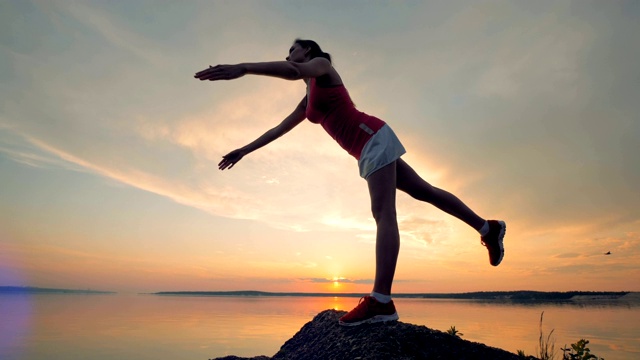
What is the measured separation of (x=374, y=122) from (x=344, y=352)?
1860mm

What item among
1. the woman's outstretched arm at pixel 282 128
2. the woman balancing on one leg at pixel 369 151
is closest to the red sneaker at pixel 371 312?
the woman balancing on one leg at pixel 369 151

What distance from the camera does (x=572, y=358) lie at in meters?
4.46

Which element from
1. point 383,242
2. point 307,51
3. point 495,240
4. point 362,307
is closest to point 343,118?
point 307,51

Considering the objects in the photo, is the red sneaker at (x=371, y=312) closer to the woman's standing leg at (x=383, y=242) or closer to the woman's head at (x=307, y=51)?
the woman's standing leg at (x=383, y=242)

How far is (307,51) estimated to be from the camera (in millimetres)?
3678

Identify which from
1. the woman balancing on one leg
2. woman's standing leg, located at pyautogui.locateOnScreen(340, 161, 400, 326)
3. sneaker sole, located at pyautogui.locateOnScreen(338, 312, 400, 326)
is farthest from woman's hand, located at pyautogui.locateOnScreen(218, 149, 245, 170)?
sneaker sole, located at pyautogui.locateOnScreen(338, 312, 400, 326)

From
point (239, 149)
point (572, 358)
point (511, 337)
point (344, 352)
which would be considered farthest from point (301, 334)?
point (511, 337)

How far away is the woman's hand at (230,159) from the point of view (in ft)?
12.8

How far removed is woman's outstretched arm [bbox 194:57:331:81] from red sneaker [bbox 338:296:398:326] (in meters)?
1.87

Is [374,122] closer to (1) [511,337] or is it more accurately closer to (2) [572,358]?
(2) [572,358]

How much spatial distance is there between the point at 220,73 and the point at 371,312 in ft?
7.24

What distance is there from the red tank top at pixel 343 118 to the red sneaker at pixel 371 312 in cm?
120

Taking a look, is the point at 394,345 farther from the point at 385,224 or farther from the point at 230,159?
the point at 230,159

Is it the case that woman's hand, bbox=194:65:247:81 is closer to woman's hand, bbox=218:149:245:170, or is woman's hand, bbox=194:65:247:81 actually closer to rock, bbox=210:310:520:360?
woman's hand, bbox=218:149:245:170
